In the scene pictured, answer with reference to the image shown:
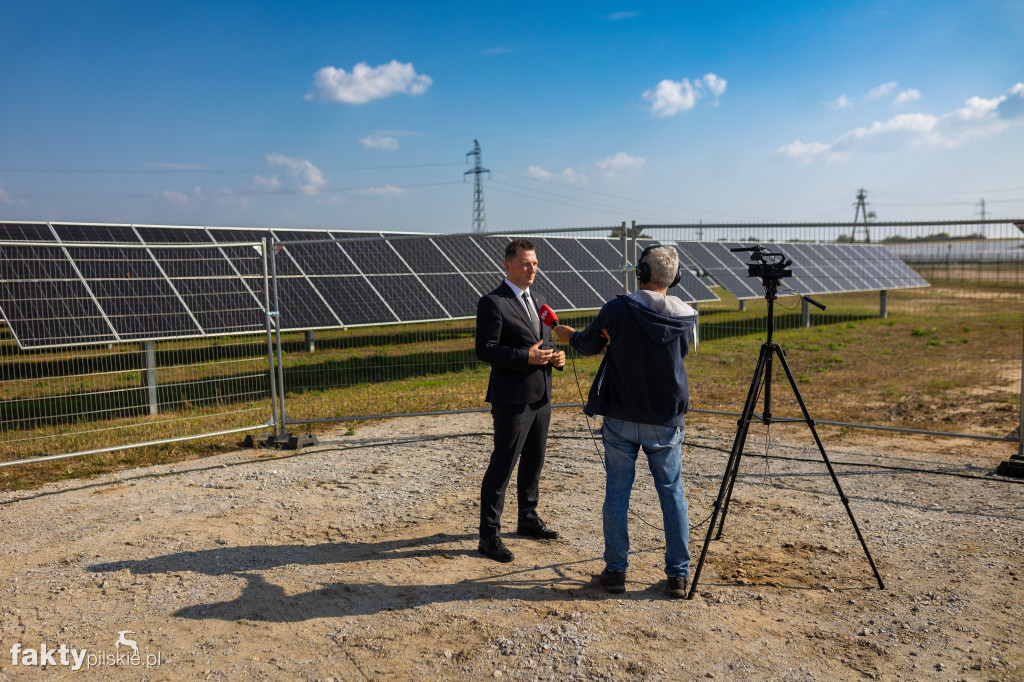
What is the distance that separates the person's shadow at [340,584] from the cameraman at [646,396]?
48 cm

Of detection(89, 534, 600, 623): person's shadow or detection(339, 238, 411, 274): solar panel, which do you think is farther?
detection(339, 238, 411, 274): solar panel

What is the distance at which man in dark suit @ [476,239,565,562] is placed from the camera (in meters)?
4.57

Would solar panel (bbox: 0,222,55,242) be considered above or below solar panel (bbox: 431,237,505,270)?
above

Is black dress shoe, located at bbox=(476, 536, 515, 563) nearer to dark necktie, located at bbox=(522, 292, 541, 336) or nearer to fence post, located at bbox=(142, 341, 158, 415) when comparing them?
dark necktie, located at bbox=(522, 292, 541, 336)

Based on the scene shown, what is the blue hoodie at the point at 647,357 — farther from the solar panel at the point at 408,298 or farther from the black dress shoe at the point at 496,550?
A: the solar panel at the point at 408,298

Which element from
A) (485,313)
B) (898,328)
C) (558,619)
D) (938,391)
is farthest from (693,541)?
(898,328)

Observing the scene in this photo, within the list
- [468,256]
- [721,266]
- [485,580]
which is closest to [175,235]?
[468,256]

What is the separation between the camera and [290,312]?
1159 cm

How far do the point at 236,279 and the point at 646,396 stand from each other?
7.41 metres

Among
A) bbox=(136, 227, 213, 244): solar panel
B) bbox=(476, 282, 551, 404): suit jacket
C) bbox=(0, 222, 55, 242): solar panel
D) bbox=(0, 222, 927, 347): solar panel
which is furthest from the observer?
bbox=(136, 227, 213, 244): solar panel

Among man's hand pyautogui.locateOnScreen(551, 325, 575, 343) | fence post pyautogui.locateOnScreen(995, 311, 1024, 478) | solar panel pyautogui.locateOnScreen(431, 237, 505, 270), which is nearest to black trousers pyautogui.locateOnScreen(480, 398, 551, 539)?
man's hand pyautogui.locateOnScreen(551, 325, 575, 343)

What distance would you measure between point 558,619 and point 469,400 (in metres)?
6.11

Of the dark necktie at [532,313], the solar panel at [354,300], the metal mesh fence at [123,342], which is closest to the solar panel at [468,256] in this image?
the solar panel at [354,300]

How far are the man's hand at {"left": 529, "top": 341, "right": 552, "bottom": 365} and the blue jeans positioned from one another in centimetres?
65
